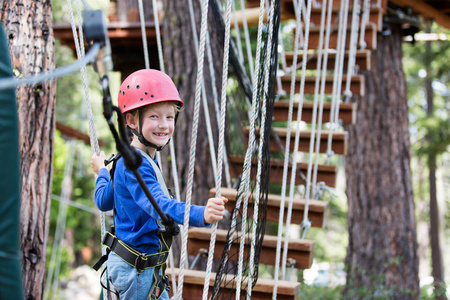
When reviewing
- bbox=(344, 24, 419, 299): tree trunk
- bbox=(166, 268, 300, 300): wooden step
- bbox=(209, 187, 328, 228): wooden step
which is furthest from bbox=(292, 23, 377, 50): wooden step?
bbox=(166, 268, 300, 300): wooden step

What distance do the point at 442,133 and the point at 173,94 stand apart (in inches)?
243

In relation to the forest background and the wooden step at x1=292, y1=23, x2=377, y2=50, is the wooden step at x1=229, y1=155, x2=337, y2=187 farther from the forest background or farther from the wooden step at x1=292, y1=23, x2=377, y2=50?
the forest background

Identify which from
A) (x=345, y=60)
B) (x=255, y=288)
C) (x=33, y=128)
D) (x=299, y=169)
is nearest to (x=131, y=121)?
(x=33, y=128)

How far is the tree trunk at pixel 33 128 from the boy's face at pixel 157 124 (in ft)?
2.62

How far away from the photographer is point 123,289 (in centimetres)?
157

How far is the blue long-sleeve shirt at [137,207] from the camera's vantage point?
4.55ft

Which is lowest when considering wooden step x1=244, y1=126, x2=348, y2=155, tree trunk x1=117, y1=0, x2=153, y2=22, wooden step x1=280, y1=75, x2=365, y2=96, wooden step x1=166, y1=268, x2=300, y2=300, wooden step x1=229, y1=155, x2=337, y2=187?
wooden step x1=166, y1=268, x2=300, y2=300

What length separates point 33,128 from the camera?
6.90ft

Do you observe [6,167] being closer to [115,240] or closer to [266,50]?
[115,240]

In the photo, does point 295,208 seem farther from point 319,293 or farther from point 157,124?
point 319,293

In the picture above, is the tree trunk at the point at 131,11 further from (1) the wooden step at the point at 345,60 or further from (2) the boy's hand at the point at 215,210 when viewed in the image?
(2) the boy's hand at the point at 215,210

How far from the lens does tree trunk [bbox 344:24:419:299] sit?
4723mm

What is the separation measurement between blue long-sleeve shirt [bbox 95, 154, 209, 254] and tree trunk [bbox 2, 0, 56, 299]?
592 millimetres

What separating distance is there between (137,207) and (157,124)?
0.26 meters
